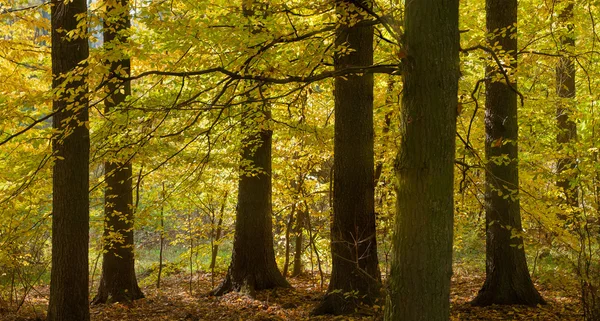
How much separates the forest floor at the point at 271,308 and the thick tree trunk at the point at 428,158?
238cm

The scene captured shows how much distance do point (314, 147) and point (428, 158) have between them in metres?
7.11

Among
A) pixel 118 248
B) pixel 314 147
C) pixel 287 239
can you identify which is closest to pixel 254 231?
pixel 314 147

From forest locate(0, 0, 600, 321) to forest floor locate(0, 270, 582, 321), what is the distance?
55 mm

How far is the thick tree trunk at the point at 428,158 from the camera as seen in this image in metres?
3.35

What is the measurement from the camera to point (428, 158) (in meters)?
3.35

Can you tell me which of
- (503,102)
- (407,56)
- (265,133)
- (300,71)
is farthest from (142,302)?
(407,56)

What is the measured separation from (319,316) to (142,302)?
170 inches

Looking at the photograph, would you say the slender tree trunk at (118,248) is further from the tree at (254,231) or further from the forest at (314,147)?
the tree at (254,231)

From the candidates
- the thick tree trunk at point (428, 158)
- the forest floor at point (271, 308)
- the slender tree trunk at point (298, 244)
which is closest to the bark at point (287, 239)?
the slender tree trunk at point (298, 244)

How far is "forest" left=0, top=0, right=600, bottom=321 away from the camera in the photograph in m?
3.43

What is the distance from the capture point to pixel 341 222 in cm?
634

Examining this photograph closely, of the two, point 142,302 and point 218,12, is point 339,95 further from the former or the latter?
point 142,302

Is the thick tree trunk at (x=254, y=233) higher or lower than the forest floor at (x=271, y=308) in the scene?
higher

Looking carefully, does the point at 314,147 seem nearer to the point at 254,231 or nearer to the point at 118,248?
the point at 254,231
